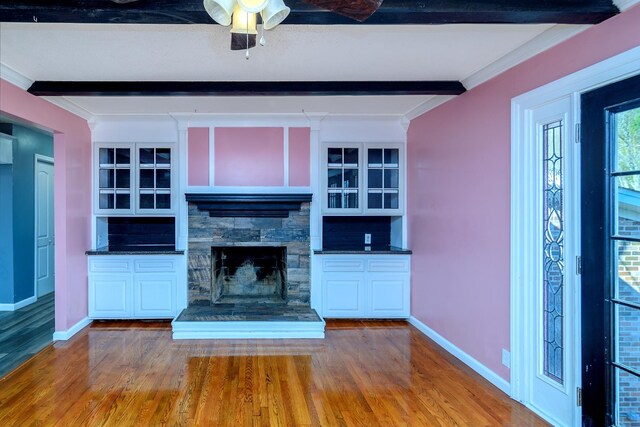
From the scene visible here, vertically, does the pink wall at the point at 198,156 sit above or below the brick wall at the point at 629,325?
above

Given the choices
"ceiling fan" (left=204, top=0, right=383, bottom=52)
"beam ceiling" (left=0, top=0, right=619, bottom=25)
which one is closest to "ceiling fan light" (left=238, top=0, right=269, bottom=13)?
"ceiling fan" (left=204, top=0, right=383, bottom=52)

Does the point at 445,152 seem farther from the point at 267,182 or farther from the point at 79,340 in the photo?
the point at 79,340

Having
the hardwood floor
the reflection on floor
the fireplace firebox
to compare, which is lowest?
the hardwood floor

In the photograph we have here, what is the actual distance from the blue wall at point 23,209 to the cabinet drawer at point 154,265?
2.08 metres

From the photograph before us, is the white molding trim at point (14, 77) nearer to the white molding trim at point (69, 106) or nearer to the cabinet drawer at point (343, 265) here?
the white molding trim at point (69, 106)

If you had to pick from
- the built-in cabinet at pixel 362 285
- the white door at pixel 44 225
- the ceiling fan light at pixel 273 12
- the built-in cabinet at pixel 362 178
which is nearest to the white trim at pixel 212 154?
the built-in cabinet at pixel 362 178

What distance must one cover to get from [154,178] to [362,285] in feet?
9.80

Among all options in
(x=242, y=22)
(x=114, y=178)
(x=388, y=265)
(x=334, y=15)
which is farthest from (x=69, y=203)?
(x=388, y=265)

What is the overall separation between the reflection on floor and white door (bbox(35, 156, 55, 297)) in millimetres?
396

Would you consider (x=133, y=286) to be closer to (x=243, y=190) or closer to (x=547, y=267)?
(x=243, y=190)

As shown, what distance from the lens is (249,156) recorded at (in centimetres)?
477

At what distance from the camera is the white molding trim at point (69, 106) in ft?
12.4

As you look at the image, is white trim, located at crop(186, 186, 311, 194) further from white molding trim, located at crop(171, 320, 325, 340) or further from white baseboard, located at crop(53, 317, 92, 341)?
white baseboard, located at crop(53, 317, 92, 341)

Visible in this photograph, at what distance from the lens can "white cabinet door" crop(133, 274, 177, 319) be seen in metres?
4.60
